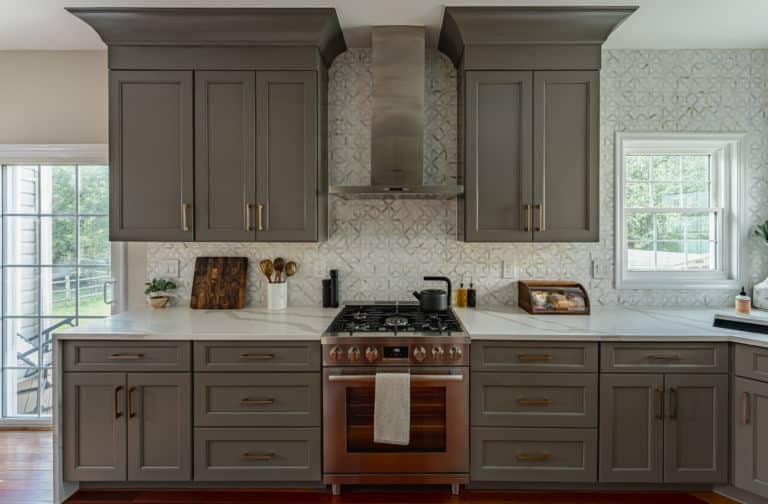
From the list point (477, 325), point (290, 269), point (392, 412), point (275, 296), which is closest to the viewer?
point (392, 412)

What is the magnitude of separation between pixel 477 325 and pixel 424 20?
72.2 inches

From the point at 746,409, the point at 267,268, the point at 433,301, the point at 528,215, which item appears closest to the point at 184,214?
the point at 267,268

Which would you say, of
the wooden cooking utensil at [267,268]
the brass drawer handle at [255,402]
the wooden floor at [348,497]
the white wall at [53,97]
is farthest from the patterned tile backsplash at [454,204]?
the wooden floor at [348,497]

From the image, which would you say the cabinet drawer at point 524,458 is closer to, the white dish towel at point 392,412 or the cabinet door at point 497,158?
the white dish towel at point 392,412

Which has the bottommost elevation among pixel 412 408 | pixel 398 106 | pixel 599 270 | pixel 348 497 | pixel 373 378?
pixel 348 497

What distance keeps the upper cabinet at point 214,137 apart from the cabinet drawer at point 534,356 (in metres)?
1.20

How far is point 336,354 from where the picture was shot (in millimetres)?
2182

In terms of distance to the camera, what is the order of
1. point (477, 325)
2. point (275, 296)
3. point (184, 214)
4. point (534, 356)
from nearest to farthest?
point (534, 356) → point (477, 325) → point (184, 214) → point (275, 296)

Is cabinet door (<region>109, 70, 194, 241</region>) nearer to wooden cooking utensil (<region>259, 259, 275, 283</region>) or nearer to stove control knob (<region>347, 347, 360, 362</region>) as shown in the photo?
wooden cooking utensil (<region>259, 259, 275, 283</region>)

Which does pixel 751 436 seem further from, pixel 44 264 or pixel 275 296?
pixel 44 264

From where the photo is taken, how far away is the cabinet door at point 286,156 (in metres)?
2.54

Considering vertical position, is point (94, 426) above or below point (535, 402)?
below

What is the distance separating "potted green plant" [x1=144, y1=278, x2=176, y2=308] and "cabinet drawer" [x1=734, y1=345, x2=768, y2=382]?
3.36 metres

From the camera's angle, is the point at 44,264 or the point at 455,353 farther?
the point at 44,264
